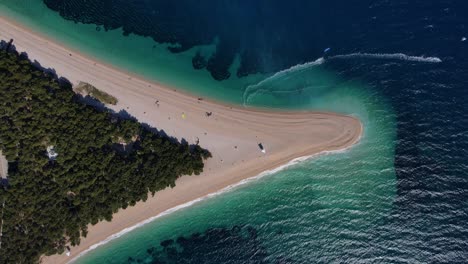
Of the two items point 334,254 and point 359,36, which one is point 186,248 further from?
point 359,36

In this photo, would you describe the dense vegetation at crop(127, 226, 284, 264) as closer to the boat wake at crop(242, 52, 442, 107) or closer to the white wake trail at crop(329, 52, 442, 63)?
the boat wake at crop(242, 52, 442, 107)

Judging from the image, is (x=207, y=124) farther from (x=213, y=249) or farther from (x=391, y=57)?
(x=391, y=57)

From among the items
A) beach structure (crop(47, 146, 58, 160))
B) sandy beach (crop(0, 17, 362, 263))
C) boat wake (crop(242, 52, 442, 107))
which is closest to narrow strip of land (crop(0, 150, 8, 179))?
beach structure (crop(47, 146, 58, 160))

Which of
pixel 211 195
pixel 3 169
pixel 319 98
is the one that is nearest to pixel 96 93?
pixel 3 169

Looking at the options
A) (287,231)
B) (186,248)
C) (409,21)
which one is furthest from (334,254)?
(409,21)

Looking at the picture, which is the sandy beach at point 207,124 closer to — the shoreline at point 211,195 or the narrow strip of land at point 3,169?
the shoreline at point 211,195

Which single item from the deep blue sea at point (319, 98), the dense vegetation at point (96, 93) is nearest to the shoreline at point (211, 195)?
the deep blue sea at point (319, 98)
